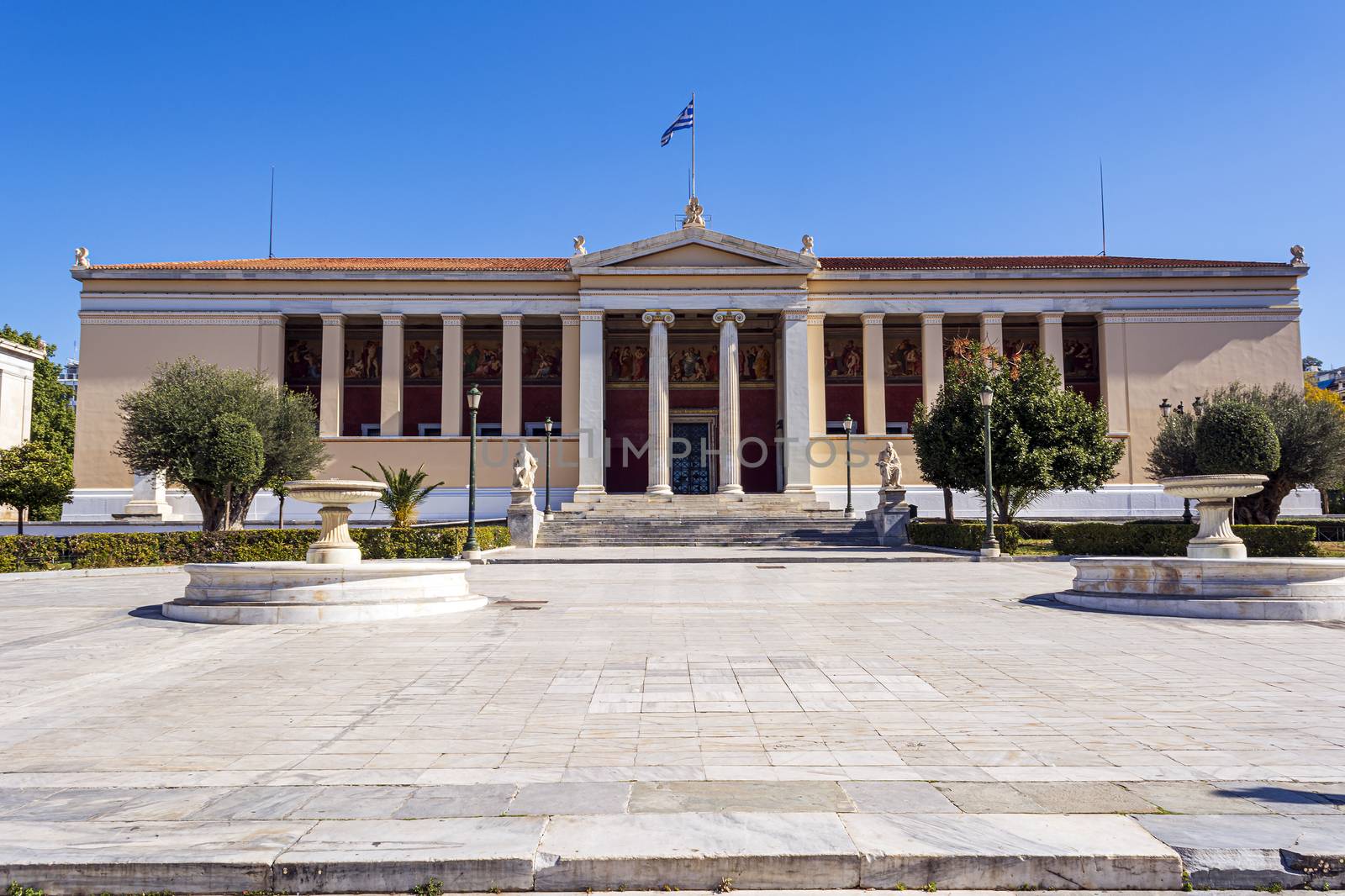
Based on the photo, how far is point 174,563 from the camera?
781 inches

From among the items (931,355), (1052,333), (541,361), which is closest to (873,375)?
(931,355)

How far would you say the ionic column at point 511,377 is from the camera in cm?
3525

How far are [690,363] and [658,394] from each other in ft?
15.2

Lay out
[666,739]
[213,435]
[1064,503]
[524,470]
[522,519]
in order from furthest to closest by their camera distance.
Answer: [1064,503] < [522,519] < [524,470] < [213,435] < [666,739]

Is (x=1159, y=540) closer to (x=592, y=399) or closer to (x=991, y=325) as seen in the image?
(x=991, y=325)

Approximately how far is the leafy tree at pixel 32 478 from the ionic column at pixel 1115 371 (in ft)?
136

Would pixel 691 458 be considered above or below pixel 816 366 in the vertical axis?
below

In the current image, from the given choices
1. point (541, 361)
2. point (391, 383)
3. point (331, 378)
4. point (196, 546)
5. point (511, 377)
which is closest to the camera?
point (196, 546)

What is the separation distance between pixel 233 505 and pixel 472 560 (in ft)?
32.4

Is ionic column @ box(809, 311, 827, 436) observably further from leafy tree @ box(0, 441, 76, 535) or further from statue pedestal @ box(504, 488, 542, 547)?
leafy tree @ box(0, 441, 76, 535)

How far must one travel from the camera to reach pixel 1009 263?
37844mm

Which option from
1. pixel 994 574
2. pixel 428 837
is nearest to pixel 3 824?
pixel 428 837

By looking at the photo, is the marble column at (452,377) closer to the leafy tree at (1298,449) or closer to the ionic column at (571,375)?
the ionic column at (571,375)

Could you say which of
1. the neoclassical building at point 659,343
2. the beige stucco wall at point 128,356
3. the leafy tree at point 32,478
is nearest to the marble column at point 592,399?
the neoclassical building at point 659,343
